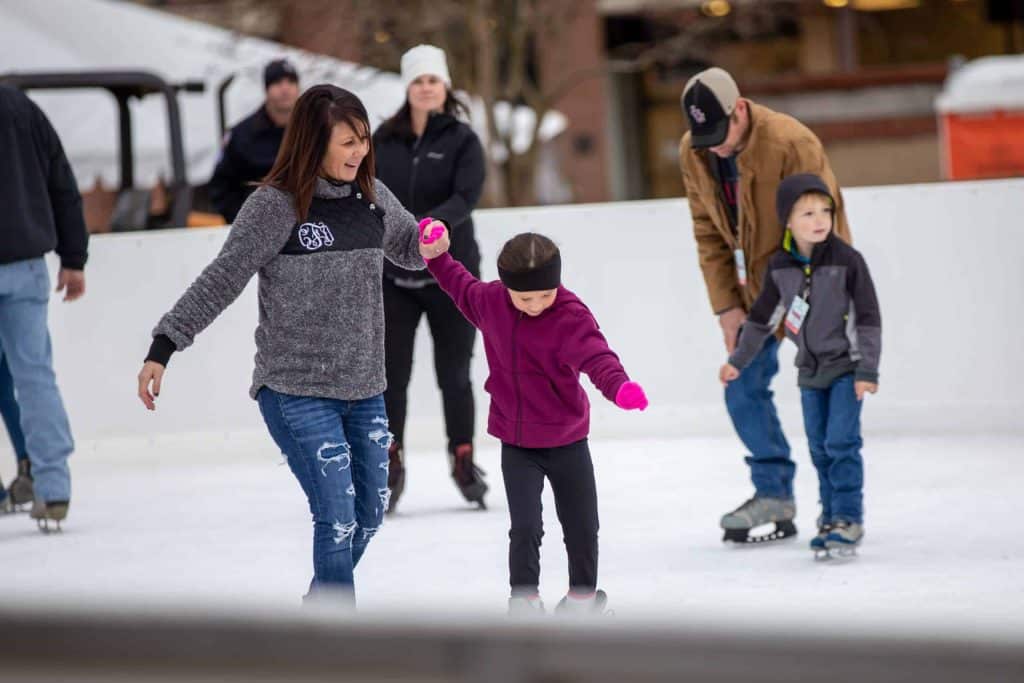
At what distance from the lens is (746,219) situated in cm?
429

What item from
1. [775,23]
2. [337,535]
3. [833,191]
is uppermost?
[775,23]

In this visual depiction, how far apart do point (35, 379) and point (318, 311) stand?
221 cm

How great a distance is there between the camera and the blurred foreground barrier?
587 mm

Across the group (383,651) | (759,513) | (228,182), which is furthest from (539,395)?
(228,182)

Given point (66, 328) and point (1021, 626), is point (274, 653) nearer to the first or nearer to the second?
point (1021, 626)

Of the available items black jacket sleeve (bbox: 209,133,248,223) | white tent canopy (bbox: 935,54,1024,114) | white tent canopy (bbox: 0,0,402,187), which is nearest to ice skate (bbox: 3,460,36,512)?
black jacket sleeve (bbox: 209,133,248,223)

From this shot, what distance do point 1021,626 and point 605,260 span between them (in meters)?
3.58

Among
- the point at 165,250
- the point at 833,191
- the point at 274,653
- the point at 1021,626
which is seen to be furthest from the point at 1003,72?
the point at 274,653

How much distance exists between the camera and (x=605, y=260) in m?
6.63

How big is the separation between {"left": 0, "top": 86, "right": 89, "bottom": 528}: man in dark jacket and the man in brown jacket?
6.49 ft

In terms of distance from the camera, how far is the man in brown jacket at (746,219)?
165 inches

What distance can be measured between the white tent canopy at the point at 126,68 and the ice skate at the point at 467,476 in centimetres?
675

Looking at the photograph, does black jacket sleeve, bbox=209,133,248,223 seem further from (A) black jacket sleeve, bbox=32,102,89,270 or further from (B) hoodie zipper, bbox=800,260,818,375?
(B) hoodie zipper, bbox=800,260,818,375

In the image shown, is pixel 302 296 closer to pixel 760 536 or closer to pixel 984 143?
pixel 760 536
